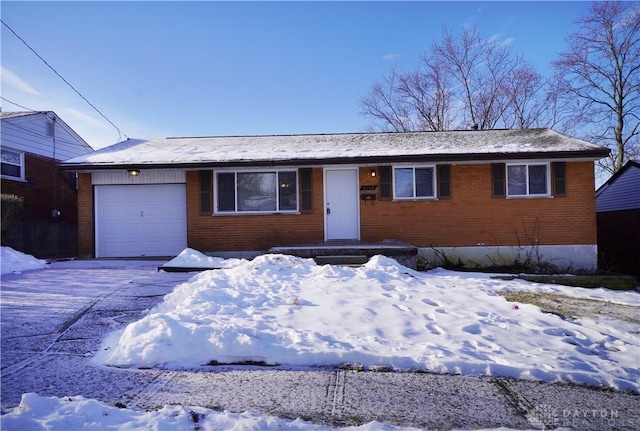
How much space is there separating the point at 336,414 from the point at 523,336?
2.93 meters

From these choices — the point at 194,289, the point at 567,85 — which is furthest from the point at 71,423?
the point at 567,85

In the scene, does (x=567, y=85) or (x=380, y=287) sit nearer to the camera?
(x=380, y=287)

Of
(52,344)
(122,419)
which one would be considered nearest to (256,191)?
(52,344)

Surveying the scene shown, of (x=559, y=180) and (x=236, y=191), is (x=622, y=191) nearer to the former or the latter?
(x=559, y=180)

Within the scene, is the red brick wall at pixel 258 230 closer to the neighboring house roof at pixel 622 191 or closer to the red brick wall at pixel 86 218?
the red brick wall at pixel 86 218

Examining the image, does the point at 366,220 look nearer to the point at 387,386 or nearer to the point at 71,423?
the point at 387,386

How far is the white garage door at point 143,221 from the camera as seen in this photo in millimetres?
11000

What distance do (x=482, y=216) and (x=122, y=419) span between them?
10.5 meters

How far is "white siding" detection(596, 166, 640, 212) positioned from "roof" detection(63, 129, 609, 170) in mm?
3836

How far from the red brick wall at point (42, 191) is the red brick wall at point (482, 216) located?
39.1ft

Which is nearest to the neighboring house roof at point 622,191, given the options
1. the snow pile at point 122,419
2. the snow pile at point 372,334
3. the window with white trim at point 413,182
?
the window with white trim at point 413,182

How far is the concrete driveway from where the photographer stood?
2.71 metres

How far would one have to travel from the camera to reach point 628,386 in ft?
10.8

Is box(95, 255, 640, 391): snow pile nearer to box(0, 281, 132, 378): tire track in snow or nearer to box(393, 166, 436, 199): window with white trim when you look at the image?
box(0, 281, 132, 378): tire track in snow
